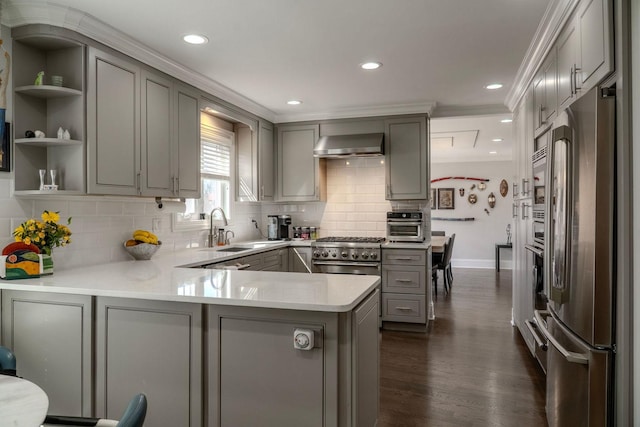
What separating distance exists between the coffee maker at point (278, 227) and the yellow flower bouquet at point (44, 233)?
2.92 metres

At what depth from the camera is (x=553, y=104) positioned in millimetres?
2648

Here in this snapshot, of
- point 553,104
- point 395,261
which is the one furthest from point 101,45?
point 395,261

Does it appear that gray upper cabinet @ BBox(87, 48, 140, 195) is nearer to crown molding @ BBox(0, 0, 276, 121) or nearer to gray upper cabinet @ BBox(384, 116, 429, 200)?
crown molding @ BBox(0, 0, 276, 121)

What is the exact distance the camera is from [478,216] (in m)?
9.39

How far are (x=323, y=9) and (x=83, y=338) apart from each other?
225 centimetres

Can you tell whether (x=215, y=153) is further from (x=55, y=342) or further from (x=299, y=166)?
(x=55, y=342)

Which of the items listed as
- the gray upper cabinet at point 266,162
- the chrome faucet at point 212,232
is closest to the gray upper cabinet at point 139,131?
the chrome faucet at point 212,232

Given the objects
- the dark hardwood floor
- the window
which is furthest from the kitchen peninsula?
the window

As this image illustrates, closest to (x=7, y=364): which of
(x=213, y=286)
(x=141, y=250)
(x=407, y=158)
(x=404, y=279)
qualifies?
(x=213, y=286)

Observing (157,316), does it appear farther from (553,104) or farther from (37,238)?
(553,104)

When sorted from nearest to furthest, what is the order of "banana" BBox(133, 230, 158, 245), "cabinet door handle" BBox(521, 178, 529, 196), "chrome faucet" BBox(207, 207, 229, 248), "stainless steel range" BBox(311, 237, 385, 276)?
"banana" BBox(133, 230, 158, 245), "cabinet door handle" BBox(521, 178, 529, 196), "chrome faucet" BBox(207, 207, 229, 248), "stainless steel range" BBox(311, 237, 385, 276)

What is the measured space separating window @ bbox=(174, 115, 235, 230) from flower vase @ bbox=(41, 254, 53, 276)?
150 cm

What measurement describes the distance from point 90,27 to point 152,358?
203cm

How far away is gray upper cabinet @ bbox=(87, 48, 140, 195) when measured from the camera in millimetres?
2627
